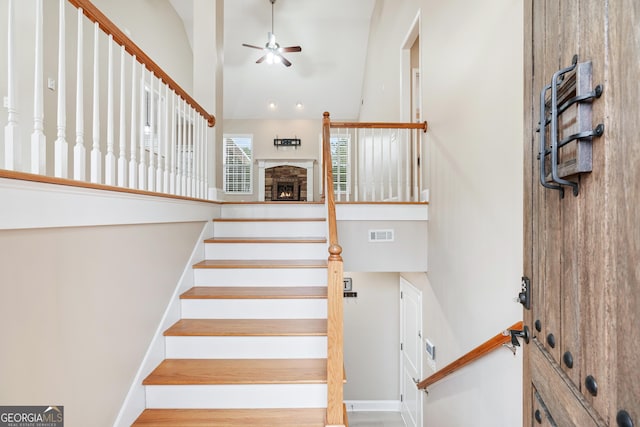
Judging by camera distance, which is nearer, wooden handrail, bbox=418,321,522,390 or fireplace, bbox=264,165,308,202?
wooden handrail, bbox=418,321,522,390

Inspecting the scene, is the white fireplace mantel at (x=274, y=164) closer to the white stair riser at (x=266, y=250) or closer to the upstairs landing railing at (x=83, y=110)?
the upstairs landing railing at (x=83, y=110)

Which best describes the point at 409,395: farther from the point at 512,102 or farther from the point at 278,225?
the point at 512,102

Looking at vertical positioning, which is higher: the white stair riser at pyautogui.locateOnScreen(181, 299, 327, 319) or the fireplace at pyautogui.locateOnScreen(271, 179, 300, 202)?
the fireplace at pyautogui.locateOnScreen(271, 179, 300, 202)

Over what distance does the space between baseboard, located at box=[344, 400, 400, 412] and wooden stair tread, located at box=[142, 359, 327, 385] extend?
13.1 ft

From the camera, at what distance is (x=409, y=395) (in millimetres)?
4820

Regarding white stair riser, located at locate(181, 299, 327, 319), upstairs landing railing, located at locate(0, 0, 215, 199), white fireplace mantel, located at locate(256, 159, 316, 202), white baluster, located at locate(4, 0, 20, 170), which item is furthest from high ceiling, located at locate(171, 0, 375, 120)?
white baluster, located at locate(4, 0, 20, 170)

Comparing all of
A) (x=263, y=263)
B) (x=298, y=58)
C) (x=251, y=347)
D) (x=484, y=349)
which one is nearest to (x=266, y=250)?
(x=263, y=263)

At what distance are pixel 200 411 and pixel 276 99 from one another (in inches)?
318

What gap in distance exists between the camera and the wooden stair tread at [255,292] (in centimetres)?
251

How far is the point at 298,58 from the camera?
802 cm

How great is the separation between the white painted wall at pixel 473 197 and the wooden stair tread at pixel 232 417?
1088 millimetres

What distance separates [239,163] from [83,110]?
6.52 m

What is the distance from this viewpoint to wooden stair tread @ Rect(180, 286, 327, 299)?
8.23 feet

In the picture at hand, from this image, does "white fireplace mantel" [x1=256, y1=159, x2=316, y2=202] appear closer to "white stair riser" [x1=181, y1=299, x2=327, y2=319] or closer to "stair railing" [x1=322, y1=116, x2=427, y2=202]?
"stair railing" [x1=322, y1=116, x2=427, y2=202]
